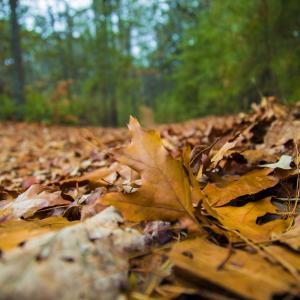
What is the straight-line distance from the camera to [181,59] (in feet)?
29.0

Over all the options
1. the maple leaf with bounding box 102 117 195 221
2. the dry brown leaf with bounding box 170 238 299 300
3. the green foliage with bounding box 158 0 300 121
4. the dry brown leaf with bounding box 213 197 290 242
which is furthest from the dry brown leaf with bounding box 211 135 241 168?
the green foliage with bounding box 158 0 300 121

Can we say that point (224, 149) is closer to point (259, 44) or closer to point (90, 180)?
point (90, 180)

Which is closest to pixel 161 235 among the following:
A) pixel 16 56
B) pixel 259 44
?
pixel 259 44

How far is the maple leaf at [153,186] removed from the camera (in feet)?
2.33

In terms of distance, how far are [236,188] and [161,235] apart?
11.9 inches

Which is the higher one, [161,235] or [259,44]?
[259,44]

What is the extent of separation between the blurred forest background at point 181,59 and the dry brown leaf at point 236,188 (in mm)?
1435

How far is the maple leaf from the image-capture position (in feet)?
2.33

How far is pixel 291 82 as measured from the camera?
4777 mm

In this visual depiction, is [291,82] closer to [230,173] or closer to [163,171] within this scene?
[230,173]

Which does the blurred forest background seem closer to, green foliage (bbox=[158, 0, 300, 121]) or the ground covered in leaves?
green foliage (bbox=[158, 0, 300, 121])

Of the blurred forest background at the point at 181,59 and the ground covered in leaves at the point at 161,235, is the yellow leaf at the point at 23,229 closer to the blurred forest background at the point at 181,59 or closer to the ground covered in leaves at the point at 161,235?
the ground covered in leaves at the point at 161,235

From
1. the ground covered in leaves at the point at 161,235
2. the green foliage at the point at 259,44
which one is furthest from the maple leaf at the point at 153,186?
the green foliage at the point at 259,44

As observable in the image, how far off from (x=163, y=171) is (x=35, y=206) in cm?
43
